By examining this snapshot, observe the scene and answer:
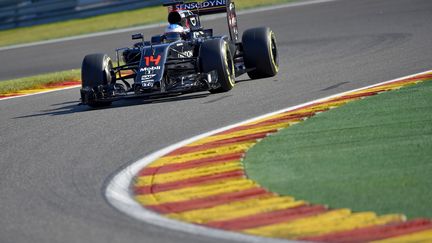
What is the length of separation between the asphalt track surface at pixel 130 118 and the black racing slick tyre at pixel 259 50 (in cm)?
22

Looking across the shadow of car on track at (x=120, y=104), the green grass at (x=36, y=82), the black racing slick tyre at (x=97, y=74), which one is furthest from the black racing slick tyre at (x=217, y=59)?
the green grass at (x=36, y=82)

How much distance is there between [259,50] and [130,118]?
9.75 ft

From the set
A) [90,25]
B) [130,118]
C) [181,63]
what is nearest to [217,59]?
[181,63]

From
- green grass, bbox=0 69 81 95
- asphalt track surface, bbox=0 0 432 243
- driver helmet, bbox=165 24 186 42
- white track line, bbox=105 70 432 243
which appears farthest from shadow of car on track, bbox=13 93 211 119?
green grass, bbox=0 69 81 95

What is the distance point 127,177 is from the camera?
811cm

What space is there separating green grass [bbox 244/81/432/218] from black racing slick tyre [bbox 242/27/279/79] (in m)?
3.39

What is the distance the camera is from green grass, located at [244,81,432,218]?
6582 mm

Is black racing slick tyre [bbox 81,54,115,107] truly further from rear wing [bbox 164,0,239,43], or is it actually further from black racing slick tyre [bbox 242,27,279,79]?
black racing slick tyre [bbox 242,27,279,79]

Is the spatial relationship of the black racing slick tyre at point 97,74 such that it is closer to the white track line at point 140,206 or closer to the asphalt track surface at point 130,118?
the asphalt track surface at point 130,118

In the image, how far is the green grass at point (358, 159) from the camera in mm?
6582

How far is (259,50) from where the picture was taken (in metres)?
14.0

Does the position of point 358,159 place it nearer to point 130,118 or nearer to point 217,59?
point 130,118

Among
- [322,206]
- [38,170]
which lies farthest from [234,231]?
[38,170]

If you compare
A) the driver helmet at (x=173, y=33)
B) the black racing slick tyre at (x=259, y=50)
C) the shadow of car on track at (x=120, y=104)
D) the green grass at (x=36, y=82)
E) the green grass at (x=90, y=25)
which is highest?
the driver helmet at (x=173, y=33)
